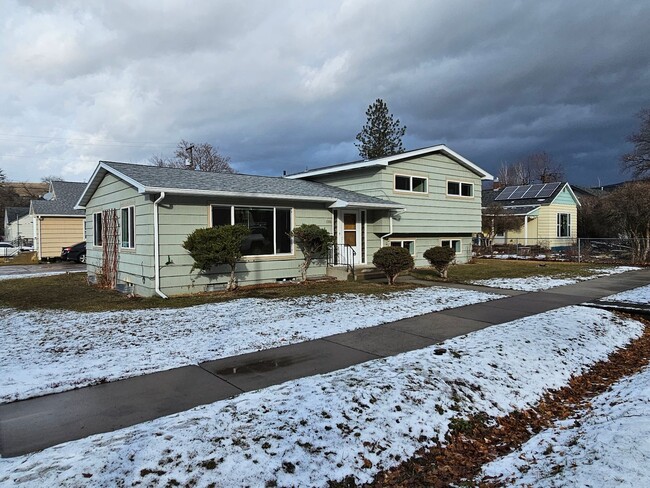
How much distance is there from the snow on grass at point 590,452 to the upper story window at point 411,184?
42.3 ft

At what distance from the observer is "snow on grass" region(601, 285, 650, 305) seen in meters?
10.4

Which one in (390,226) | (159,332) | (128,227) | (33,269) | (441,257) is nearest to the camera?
(159,332)

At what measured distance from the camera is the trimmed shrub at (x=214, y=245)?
10.6m

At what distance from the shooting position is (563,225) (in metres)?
30.9

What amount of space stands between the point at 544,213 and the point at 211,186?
84.9 ft

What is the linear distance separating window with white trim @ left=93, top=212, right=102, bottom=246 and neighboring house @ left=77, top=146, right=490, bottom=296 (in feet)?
0.16

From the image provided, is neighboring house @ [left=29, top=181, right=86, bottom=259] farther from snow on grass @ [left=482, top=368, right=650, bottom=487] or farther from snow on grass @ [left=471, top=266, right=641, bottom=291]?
snow on grass @ [left=482, top=368, right=650, bottom=487]

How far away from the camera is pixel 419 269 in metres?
17.9

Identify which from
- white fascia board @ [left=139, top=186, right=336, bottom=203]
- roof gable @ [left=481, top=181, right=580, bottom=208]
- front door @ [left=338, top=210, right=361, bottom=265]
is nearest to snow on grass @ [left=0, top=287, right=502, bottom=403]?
white fascia board @ [left=139, top=186, right=336, bottom=203]

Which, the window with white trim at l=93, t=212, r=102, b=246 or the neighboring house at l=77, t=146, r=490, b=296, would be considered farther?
the window with white trim at l=93, t=212, r=102, b=246

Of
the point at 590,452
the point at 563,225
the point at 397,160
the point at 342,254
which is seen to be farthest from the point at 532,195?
the point at 590,452

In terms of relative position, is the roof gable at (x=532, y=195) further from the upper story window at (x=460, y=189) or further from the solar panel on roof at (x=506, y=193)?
the upper story window at (x=460, y=189)

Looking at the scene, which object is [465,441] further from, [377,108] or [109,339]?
[377,108]

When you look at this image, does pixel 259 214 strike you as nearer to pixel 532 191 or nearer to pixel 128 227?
pixel 128 227
